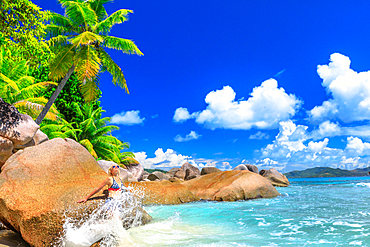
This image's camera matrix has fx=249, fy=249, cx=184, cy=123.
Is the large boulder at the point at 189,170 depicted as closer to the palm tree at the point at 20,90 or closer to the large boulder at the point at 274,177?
the large boulder at the point at 274,177

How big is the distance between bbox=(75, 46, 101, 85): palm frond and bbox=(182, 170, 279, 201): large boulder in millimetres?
8975

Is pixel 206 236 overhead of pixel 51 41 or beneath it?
beneath

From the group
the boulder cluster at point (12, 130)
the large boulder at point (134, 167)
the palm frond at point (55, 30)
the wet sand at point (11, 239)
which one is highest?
the palm frond at point (55, 30)

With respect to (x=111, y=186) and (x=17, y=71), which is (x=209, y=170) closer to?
(x=17, y=71)

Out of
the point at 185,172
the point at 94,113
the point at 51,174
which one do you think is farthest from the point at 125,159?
the point at 51,174

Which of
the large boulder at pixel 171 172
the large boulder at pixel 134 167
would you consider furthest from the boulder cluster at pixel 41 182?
the large boulder at pixel 171 172

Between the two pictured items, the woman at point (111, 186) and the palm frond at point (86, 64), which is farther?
the palm frond at point (86, 64)

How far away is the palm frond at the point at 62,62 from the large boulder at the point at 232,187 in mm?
10631

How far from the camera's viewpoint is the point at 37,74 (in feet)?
74.6

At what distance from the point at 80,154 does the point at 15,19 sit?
6354mm

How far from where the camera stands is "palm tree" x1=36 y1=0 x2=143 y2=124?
14.1 m

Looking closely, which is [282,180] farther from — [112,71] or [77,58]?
[77,58]

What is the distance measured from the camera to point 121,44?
1499 cm

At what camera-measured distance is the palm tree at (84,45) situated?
1409 centimetres
